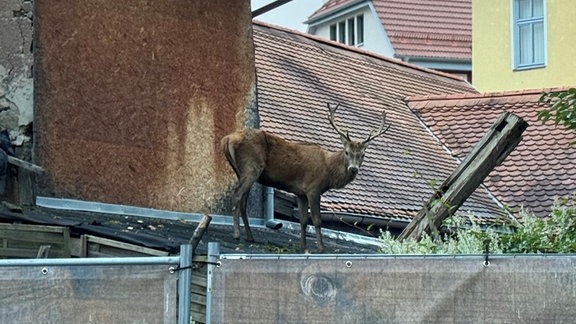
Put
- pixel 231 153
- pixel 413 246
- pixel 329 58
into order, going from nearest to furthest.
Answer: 1. pixel 413 246
2. pixel 231 153
3. pixel 329 58

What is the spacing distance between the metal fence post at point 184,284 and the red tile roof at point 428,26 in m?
36.9

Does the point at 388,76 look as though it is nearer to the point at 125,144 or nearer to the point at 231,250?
the point at 125,144

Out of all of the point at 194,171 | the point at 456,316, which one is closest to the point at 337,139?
the point at 194,171

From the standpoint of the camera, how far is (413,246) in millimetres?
9562

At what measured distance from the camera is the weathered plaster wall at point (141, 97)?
1287 centimetres

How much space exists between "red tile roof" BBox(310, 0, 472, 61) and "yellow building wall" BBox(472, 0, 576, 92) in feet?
31.1

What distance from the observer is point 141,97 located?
13844mm

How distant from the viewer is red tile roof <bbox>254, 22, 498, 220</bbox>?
68.2ft

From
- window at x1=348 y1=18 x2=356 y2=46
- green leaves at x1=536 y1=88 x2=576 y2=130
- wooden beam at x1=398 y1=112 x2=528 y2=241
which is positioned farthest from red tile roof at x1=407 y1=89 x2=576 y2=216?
window at x1=348 y1=18 x2=356 y2=46

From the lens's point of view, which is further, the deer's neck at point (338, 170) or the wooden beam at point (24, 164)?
the deer's neck at point (338, 170)

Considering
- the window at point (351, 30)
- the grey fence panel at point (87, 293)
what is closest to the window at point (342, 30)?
the window at point (351, 30)

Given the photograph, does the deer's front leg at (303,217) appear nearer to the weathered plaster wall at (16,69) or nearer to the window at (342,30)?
the weathered plaster wall at (16,69)

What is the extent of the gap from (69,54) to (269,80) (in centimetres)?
1022

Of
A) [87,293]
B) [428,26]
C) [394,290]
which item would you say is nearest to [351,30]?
[428,26]
